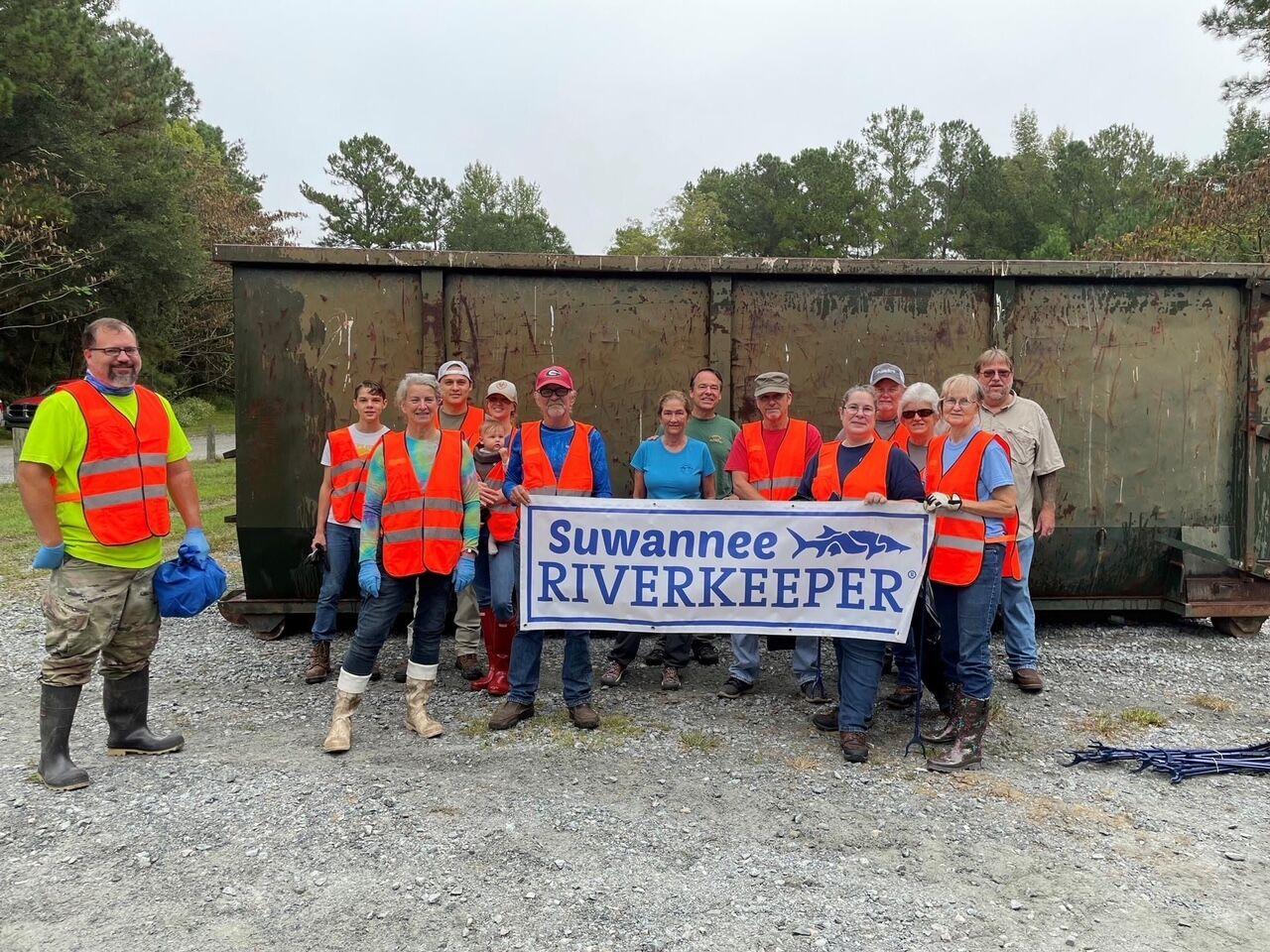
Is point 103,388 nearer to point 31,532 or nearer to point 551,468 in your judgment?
point 551,468

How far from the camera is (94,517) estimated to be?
3.40 m

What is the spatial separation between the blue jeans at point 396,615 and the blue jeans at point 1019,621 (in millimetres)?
3144

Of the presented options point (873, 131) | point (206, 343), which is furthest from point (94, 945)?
point (873, 131)

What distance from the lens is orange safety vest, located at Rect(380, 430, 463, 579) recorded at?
3.84 meters

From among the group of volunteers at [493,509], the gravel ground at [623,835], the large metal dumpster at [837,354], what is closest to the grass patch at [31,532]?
the large metal dumpster at [837,354]

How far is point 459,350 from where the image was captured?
5.33m

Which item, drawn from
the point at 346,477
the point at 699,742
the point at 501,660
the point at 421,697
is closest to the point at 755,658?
the point at 699,742

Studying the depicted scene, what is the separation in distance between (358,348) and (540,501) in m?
1.93

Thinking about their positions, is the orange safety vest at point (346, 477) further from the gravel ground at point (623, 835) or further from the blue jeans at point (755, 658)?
the blue jeans at point (755, 658)

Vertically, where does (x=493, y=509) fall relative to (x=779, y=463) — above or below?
below

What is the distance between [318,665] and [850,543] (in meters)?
3.04

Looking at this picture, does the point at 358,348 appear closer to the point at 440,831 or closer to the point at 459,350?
the point at 459,350

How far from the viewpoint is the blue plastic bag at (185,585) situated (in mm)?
3602

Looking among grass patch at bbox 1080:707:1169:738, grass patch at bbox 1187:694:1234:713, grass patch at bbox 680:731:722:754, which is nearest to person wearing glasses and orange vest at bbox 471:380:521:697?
grass patch at bbox 680:731:722:754
